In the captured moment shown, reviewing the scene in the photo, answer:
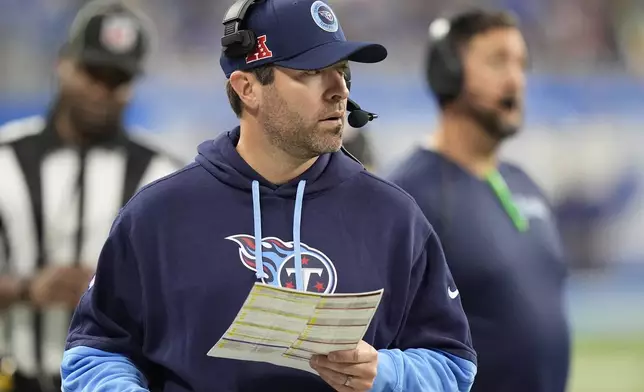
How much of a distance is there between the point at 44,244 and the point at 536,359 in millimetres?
1435

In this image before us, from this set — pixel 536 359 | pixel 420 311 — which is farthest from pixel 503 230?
pixel 420 311

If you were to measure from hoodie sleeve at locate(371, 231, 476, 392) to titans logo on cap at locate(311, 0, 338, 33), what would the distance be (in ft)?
1.13

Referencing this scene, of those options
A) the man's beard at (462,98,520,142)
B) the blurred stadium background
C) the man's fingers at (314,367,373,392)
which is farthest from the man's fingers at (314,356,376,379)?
the blurred stadium background

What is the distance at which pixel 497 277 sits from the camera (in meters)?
2.87

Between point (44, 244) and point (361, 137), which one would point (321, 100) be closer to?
point (44, 244)

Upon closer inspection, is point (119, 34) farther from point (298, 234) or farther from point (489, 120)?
point (298, 234)

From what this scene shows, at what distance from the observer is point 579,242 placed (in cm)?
569

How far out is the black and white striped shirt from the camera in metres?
3.54

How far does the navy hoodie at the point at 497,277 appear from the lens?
284cm

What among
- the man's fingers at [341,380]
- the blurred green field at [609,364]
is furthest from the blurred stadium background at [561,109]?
the man's fingers at [341,380]

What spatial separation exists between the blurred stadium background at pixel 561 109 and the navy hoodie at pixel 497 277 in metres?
2.19

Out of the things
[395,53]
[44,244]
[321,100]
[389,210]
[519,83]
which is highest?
[395,53]

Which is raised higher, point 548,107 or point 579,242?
point 548,107

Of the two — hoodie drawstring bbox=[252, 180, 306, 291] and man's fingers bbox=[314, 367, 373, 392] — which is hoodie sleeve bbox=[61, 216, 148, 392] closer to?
hoodie drawstring bbox=[252, 180, 306, 291]
